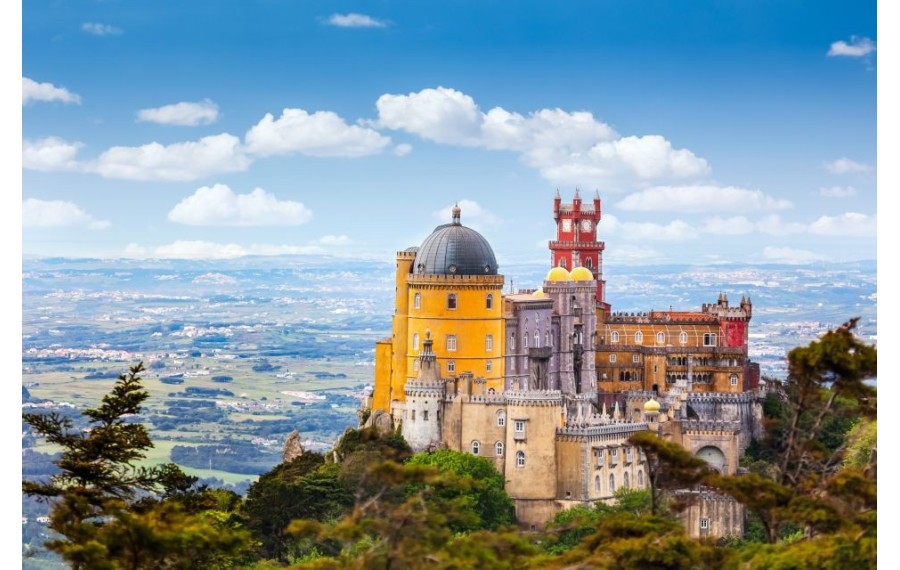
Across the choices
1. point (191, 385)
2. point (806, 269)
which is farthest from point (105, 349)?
point (806, 269)

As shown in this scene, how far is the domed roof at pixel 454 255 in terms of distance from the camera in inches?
3477

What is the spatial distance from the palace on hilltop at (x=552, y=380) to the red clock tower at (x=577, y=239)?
11.3 metres

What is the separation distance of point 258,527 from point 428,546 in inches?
1470

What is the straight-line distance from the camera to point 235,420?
172 m

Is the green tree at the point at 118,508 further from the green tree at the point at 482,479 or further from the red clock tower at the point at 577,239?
the red clock tower at the point at 577,239

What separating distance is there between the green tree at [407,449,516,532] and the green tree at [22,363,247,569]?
1092 inches

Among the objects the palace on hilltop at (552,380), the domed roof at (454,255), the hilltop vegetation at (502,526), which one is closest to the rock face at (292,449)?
the palace on hilltop at (552,380)

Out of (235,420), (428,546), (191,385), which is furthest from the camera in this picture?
(191,385)

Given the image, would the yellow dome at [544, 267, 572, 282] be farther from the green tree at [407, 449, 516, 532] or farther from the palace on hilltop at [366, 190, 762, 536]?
the green tree at [407, 449, 516, 532]

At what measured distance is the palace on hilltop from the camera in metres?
83.1

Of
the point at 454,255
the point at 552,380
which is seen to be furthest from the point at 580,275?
the point at 454,255

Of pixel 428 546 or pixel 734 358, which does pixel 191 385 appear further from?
pixel 428 546

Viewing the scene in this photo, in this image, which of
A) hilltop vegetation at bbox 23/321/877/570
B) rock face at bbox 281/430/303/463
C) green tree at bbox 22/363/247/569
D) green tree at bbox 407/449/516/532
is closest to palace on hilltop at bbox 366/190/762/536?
green tree at bbox 407/449/516/532

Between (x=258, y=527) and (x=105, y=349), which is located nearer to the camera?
(x=258, y=527)
